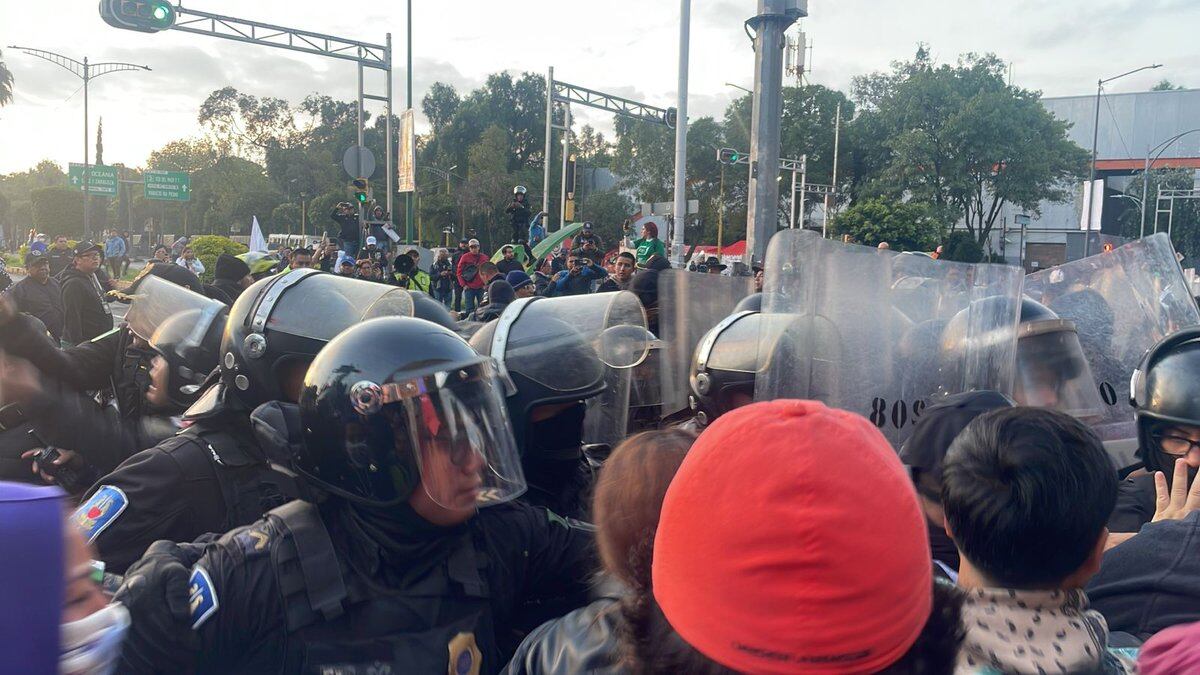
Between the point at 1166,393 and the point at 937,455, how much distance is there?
814 mm

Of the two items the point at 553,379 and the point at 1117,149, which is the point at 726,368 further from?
the point at 1117,149

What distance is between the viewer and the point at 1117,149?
6003cm

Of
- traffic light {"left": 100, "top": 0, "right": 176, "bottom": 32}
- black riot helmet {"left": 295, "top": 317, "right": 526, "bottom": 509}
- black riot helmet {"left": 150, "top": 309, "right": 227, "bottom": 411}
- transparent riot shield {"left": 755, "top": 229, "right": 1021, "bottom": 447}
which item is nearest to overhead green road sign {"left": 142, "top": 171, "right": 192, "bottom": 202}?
traffic light {"left": 100, "top": 0, "right": 176, "bottom": 32}

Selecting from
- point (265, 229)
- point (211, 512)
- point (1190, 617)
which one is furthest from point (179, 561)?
point (265, 229)

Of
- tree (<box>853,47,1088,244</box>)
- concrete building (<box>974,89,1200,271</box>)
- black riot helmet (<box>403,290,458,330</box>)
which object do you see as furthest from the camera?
concrete building (<box>974,89,1200,271</box>)

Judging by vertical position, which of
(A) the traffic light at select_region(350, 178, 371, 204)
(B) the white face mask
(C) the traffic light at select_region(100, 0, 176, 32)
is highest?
(C) the traffic light at select_region(100, 0, 176, 32)

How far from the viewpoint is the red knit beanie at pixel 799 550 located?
0.97 m

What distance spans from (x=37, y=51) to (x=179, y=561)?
118 ft

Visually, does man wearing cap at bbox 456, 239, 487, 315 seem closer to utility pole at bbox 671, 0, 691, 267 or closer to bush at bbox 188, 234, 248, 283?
utility pole at bbox 671, 0, 691, 267

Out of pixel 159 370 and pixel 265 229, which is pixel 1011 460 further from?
pixel 265 229

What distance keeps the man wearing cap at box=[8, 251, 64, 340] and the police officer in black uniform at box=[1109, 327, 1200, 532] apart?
32.1 feet

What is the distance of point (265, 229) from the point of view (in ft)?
183

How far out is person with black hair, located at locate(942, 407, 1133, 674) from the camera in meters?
1.41

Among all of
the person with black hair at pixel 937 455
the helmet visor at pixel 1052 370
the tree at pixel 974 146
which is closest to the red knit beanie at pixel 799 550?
the person with black hair at pixel 937 455
